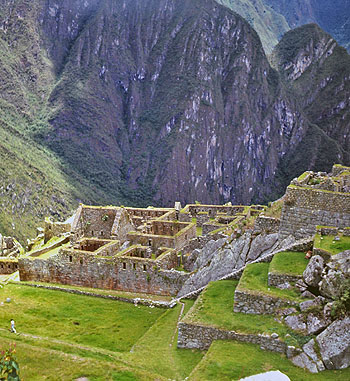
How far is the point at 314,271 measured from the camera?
51.9 ft

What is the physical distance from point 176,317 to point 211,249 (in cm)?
467

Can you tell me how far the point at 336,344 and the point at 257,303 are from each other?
9.92 ft

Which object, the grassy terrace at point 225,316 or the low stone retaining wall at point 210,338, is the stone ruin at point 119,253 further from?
the low stone retaining wall at point 210,338

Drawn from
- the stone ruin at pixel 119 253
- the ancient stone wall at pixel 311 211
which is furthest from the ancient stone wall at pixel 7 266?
the ancient stone wall at pixel 311 211

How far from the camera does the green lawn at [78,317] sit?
1912 cm

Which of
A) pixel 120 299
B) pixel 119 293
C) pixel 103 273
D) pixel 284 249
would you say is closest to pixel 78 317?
pixel 120 299

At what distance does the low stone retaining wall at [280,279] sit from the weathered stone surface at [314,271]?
30 cm

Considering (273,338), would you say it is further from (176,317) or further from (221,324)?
(176,317)

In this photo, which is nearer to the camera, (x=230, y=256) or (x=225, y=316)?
(x=225, y=316)

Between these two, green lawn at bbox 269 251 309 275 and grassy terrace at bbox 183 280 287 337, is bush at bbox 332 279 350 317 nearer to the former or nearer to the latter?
grassy terrace at bbox 183 280 287 337

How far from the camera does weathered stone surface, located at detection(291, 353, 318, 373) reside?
13.6m

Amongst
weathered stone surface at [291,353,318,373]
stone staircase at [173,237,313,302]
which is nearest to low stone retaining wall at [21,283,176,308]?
stone staircase at [173,237,313,302]

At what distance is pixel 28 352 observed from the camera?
16.3m

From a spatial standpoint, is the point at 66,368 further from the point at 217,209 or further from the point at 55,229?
the point at 217,209
